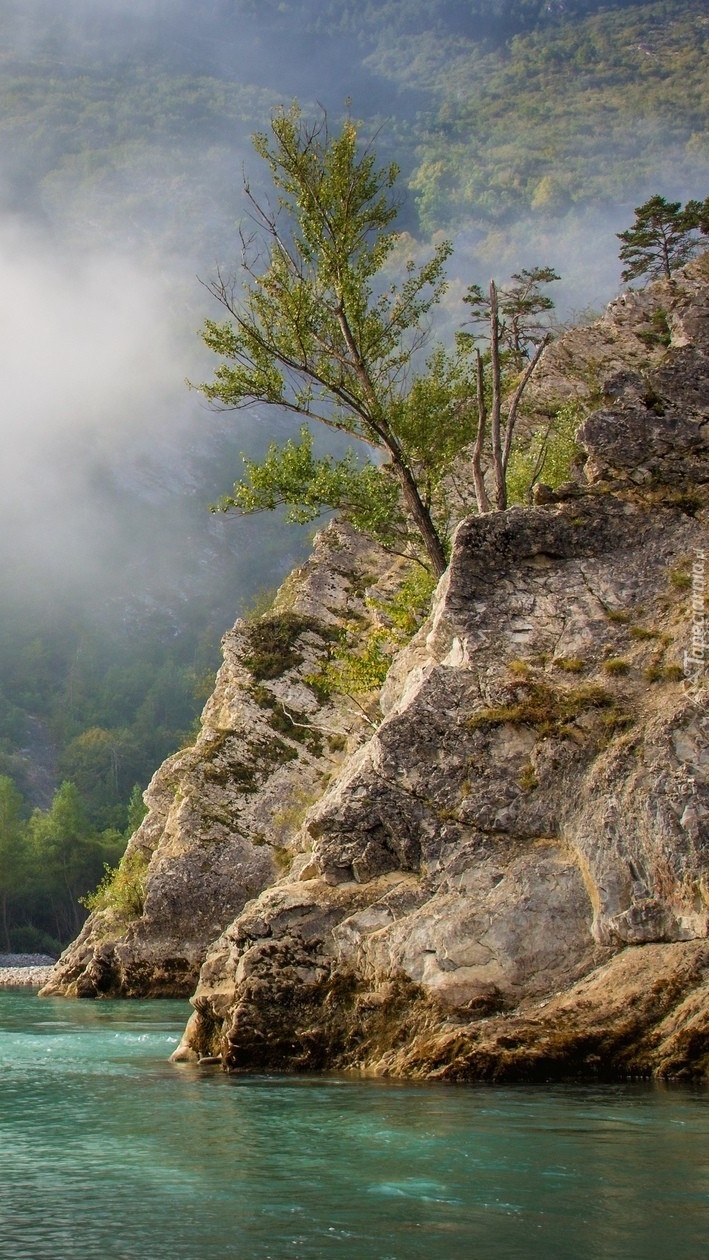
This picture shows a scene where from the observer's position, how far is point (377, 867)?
61.1 feet

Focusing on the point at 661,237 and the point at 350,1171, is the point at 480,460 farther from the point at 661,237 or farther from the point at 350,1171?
the point at 661,237

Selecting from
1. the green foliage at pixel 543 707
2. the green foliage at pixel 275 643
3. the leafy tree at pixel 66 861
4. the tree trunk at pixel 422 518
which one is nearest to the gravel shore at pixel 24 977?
the green foliage at pixel 275 643

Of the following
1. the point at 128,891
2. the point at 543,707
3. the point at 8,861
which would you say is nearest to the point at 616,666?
the point at 543,707

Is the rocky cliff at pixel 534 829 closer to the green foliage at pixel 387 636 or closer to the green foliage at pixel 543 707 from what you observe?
the green foliage at pixel 543 707

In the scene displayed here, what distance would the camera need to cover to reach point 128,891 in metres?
54.4

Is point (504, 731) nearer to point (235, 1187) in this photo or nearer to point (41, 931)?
point (235, 1187)

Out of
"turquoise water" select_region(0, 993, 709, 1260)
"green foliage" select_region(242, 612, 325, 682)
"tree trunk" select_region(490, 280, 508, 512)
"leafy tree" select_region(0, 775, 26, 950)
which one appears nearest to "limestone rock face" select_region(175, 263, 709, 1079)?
"turquoise water" select_region(0, 993, 709, 1260)

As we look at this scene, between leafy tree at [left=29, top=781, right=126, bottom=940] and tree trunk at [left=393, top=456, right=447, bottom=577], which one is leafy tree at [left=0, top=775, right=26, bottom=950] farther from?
tree trunk at [left=393, top=456, right=447, bottom=577]

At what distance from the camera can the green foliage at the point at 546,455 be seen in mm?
33781

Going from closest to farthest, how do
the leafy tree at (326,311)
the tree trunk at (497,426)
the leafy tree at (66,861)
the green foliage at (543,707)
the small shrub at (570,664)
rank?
1. the green foliage at (543,707)
2. the small shrub at (570,664)
3. the tree trunk at (497,426)
4. the leafy tree at (326,311)
5. the leafy tree at (66,861)

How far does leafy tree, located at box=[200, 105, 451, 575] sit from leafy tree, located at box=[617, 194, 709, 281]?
3914 cm

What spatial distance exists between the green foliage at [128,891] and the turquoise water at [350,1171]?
123 feet

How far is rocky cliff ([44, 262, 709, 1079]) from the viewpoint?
15.5 meters

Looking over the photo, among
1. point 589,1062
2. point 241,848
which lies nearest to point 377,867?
point 589,1062
